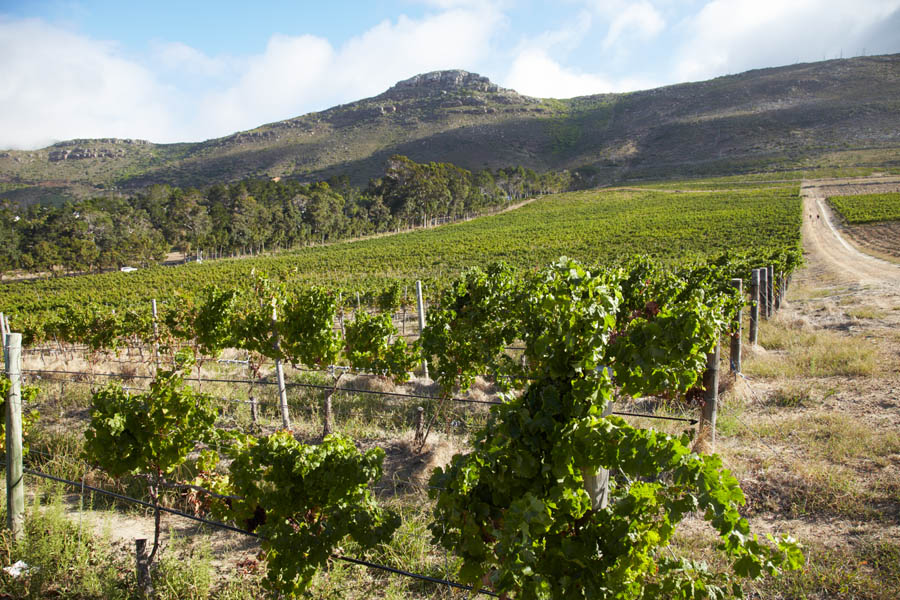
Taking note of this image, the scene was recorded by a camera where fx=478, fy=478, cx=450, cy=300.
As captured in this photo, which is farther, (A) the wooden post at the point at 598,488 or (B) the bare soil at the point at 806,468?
(B) the bare soil at the point at 806,468

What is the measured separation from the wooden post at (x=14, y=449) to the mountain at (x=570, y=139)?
107 meters

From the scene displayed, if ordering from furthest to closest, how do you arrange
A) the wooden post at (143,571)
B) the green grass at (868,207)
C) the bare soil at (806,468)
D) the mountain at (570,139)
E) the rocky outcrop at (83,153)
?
1. the rocky outcrop at (83,153)
2. the mountain at (570,139)
3. the green grass at (868,207)
4. the bare soil at (806,468)
5. the wooden post at (143,571)

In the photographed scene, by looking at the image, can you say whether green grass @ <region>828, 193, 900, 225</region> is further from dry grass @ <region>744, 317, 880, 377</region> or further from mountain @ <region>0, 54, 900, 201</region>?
dry grass @ <region>744, 317, 880, 377</region>

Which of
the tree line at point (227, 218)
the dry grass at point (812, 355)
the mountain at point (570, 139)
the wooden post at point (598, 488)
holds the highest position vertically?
the mountain at point (570, 139)

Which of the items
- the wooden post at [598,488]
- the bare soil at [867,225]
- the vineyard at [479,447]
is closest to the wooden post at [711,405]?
the vineyard at [479,447]

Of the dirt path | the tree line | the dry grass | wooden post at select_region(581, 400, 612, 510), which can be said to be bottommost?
the dry grass

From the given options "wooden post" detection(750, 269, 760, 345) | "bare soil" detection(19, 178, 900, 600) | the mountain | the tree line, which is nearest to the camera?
"bare soil" detection(19, 178, 900, 600)

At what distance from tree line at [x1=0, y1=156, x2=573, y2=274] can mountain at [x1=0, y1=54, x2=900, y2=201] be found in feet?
111

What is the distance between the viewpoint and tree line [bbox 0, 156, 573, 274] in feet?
199

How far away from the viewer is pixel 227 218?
2689 inches

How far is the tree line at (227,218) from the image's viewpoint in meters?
60.6

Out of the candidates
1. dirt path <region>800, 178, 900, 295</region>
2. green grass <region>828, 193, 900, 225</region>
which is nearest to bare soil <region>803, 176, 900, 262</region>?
dirt path <region>800, 178, 900, 295</region>

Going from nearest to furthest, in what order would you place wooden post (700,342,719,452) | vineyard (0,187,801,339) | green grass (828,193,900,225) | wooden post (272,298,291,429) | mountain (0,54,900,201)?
wooden post (700,342,719,452) < wooden post (272,298,291,429) < vineyard (0,187,801,339) < green grass (828,193,900,225) < mountain (0,54,900,201)

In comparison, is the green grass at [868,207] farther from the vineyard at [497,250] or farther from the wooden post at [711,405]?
the wooden post at [711,405]
